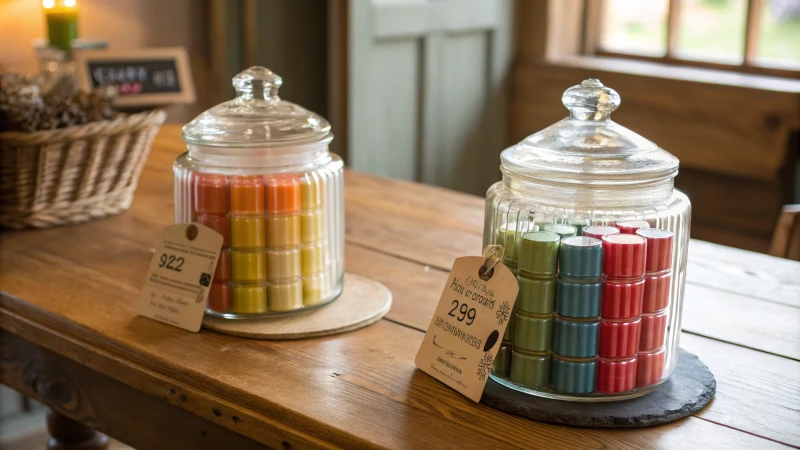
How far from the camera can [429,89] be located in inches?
118

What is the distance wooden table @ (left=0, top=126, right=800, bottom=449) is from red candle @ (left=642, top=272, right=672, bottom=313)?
11cm

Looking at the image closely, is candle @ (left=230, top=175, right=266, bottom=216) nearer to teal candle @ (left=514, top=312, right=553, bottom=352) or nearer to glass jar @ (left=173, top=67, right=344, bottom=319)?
glass jar @ (left=173, top=67, right=344, bottom=319)

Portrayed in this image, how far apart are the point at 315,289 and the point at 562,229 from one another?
14.0 inches

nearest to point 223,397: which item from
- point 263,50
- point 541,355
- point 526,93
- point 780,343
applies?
point 541,355

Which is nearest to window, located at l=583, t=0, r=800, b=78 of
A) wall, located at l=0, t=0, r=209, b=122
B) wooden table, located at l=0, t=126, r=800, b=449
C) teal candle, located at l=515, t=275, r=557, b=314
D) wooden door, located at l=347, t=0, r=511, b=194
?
wooden door, located at l=347, t=0, r=511, b=194

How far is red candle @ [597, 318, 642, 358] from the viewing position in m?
0.85

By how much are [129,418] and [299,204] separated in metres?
0.32

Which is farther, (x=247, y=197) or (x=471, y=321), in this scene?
(x=247, y=197)

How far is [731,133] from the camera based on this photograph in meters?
2.75

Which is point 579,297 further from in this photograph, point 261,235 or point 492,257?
point 261,235

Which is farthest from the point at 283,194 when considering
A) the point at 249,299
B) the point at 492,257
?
the point at 492,257

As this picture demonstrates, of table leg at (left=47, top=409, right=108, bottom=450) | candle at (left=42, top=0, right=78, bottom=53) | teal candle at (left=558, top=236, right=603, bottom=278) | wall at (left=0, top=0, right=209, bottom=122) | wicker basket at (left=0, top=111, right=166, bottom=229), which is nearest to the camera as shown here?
teal candle at (left=558, top=236, right=603, bottom=278)

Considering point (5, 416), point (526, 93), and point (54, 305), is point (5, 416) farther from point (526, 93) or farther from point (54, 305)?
point (526, 93)

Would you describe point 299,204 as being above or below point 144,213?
above
